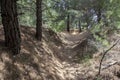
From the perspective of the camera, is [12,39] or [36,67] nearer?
[12,39]

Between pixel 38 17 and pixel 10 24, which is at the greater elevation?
pixel 10 24

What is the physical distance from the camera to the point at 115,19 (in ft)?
20.4

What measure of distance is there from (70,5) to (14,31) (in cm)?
1782

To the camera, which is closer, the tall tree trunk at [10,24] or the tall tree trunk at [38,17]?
the tall tree trunk at [10,24]

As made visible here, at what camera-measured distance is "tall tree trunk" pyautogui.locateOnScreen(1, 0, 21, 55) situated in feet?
19.0

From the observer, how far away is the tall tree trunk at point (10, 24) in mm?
5805

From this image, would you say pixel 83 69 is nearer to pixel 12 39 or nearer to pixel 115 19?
pixel 115 19

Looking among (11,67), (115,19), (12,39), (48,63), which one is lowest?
(48,63)

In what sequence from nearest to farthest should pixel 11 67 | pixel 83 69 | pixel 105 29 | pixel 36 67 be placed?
pixel 11 67 < pixel 36 67 < pixel 105 29 < pixel 83 69

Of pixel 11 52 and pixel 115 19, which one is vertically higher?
pixel 115 19

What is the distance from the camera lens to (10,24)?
593cm

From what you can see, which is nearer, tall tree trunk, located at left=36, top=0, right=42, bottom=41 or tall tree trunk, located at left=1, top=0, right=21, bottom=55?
tall tree trunk, located at left=1, top=0, right=21, bottom=55

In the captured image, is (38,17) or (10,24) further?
(38,17)

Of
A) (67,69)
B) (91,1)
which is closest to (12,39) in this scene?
(67,69)
